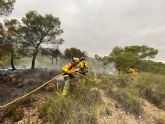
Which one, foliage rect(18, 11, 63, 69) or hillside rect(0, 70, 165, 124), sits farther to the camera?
foliage rect(18, 11, 63, 69)

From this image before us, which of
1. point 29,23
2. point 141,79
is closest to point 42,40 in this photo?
point 29,23

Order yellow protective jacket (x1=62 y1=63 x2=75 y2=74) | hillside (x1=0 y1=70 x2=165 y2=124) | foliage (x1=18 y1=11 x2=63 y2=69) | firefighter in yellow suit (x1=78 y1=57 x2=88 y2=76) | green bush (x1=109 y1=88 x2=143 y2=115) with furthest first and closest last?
1. foliage (x1=18 y1=11 x2=63 y2=69)
2. firefighter in yellow suit (x1=78 y1=57 x2=88 y2=76)
3. green bush (x1=109 y1=88 x2=143 y2=115)
4. yellow protective jacket (x1=62 y1=63 x2=75 y2=74)
5. hillside (x1=0 y1=70 x2=165 y2=124)

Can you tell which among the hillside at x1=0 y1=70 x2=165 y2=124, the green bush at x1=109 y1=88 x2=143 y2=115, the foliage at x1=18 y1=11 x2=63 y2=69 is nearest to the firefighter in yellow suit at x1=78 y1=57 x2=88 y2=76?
the hillside at x1=0 y1=70 x2=165 y2=124

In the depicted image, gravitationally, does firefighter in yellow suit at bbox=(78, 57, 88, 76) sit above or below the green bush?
above

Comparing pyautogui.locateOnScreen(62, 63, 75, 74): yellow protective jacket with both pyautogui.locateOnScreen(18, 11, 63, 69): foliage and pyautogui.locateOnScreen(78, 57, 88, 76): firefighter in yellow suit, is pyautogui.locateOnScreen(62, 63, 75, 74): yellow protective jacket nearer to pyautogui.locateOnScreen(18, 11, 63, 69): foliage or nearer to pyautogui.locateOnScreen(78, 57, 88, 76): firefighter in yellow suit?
pyautogui.locateOnScreen(78, 57, 88, 76): firefighter in yellow suit

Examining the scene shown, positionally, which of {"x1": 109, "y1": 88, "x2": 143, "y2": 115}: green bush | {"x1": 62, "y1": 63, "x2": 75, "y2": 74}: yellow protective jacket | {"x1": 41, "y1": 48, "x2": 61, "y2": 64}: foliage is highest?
{"x1": 41, "y1": 48, "x2": 61, "y2": 64}: foliage

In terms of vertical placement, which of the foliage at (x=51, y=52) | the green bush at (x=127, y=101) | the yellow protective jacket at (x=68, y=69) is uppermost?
the foliage at (x=51, y=52)

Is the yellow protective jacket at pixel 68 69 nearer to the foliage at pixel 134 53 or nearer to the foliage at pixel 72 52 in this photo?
the foliage at pixel 134 53

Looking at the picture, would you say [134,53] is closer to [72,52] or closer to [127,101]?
[72,52]

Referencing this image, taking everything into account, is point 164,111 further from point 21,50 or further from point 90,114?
point 21,50

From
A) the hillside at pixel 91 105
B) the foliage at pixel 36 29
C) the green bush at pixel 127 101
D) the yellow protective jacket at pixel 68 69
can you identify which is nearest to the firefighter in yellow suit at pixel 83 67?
the hillside at pixel 91 105

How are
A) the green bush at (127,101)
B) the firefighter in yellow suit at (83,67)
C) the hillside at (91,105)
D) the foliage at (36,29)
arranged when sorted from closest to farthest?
the hillside at (91,105)
the green bush at (127,101)
the firefighter in yellow suit at (83,67)
the foliage at (36,29)

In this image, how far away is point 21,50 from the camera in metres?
30.5

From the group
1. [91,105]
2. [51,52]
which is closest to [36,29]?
[51,52]
